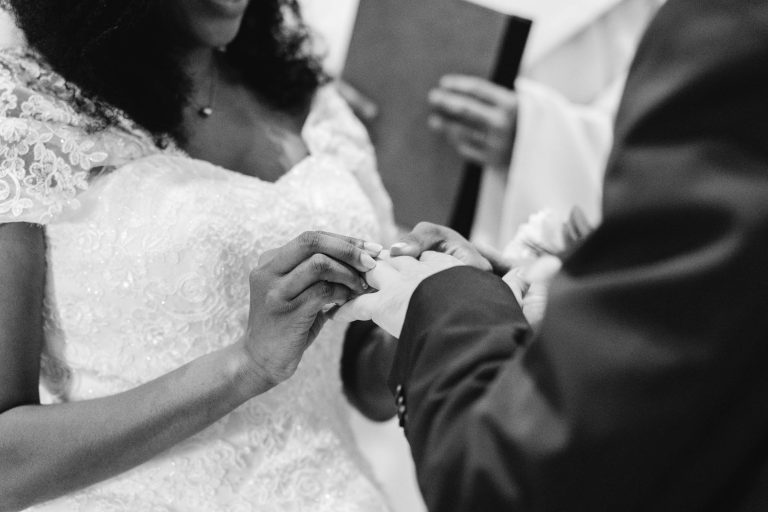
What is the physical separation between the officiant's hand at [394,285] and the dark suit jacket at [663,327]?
0.81 ft

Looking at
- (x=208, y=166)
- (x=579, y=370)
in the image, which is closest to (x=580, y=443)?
(x=579, y=370)

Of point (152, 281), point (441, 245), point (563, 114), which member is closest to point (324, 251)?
point (441, 245)

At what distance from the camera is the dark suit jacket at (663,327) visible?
67 cm

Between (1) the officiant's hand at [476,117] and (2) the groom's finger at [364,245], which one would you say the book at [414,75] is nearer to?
(1) the officiant's hand at [476,117]

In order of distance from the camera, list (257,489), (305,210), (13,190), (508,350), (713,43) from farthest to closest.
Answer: (305,210)
(257,489)
(13,190)
(508,350)
(713,43)

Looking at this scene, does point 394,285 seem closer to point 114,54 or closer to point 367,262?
point 367,262

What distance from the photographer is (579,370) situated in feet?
2.36

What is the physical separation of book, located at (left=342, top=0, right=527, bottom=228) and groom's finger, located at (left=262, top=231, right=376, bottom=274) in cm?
95

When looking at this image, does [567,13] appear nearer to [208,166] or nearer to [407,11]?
[407,11]

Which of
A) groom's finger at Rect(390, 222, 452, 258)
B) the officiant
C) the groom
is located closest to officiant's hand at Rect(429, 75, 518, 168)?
the officiant

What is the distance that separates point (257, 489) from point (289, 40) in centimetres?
90

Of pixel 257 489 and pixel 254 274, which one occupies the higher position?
pixel 254 274

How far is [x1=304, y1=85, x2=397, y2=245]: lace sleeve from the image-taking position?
1.64 metres

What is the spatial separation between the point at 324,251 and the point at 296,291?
7 centimetres
